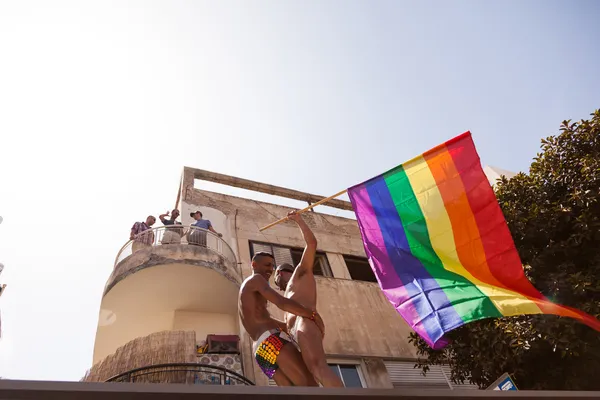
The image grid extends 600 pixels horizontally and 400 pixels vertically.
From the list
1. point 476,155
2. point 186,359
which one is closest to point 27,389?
point 476,155

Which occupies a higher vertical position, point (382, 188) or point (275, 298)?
point (382, 188)

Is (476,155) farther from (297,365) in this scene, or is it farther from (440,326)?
(297,365)

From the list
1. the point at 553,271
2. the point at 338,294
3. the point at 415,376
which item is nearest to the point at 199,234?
the point at 338,294

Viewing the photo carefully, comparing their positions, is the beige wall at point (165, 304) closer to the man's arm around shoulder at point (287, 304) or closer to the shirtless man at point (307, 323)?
the shirtless man at point (307, 323)

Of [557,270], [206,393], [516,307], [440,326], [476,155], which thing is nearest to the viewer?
[206,393]

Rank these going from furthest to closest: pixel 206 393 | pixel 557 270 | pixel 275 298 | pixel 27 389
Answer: pixel 557 270 < pixel 275 298 < pixel 206 393 < pixel 27 389

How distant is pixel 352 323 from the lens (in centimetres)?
985

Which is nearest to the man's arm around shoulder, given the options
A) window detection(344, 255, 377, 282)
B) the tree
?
the tree

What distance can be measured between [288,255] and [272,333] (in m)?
7.89

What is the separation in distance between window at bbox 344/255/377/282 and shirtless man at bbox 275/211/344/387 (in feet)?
26.9

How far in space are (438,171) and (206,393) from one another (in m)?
4.35

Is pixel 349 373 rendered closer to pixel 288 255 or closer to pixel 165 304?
pixel 288 255

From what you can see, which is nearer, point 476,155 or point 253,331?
point 253,331

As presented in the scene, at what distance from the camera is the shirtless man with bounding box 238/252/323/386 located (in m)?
3.43
